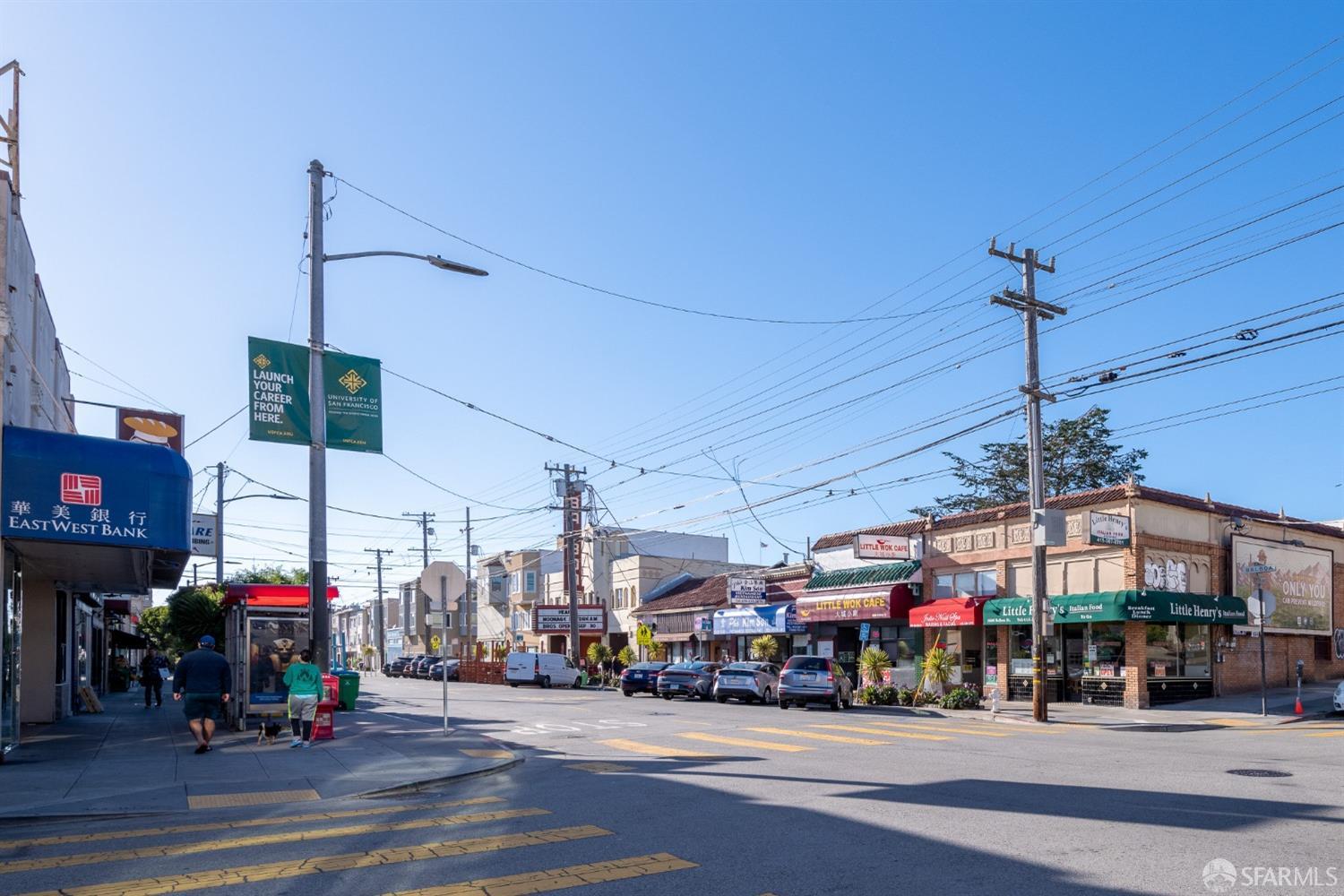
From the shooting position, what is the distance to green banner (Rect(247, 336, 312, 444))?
1670cm

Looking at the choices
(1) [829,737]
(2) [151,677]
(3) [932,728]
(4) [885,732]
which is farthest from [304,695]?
(2) [151,677]

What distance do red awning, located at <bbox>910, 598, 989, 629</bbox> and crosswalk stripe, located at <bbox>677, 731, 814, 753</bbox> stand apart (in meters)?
14.9

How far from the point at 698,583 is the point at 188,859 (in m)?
51.3

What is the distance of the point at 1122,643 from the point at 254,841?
25973mm

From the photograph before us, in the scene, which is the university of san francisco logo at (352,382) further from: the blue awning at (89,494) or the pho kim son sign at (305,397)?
the blue awning at (89,494)

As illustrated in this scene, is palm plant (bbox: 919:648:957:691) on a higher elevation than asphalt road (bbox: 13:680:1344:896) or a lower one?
lower

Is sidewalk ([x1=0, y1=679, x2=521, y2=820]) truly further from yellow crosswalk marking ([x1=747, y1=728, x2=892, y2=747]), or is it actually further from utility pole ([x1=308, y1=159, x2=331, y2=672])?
yellow crosswalk marking ([x1=747, y1=728, x2=892, y2=747])

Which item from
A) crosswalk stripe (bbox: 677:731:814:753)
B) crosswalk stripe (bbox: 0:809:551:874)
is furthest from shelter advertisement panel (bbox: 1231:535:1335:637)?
crosswalk stripe (bbox: 0:809:551:874)

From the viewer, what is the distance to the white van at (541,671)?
51500 millimetres

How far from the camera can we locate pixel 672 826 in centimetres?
942

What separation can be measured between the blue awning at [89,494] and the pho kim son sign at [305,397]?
1459 millimetres

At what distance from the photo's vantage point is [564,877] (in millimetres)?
7402

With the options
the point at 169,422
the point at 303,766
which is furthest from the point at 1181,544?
the point at 169,422

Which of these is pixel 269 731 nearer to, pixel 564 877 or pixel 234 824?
pixel 234 824
